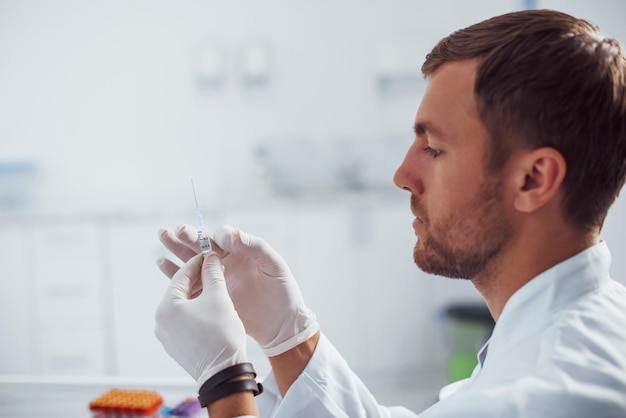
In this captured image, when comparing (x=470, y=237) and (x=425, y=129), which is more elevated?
(x=425, y=129)

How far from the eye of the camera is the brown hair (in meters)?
0.72

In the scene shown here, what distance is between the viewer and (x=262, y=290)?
1.04m

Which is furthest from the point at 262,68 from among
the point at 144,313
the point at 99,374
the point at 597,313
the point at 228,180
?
the point at 597,313

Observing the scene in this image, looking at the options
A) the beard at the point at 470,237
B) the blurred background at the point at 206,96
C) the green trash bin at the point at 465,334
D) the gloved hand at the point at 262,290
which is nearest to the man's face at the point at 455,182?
the beard at the point at 470,237

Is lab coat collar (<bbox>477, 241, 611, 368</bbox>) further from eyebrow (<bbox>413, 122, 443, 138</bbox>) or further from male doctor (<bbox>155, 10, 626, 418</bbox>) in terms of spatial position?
eyebrow (<bbox>413, 122, 443, 138</bbox>)

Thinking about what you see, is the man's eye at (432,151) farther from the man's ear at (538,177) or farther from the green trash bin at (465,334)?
the green trash bin at (465,334)

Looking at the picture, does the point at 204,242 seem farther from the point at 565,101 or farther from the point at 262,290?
the point at 565,101

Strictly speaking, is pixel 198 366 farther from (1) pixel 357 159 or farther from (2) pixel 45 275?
(1) pixel 357 159

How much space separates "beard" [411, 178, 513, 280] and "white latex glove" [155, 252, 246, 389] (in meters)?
0.31

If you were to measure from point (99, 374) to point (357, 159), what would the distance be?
1765 millimetres

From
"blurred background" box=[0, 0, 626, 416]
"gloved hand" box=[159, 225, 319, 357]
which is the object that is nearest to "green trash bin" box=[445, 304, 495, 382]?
"blurred background" box=[0, 0, 626, 416]

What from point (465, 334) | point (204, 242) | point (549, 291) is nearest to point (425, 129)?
point (549, 291)

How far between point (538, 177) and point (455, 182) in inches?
4.4

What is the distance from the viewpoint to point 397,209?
2.77 metres
